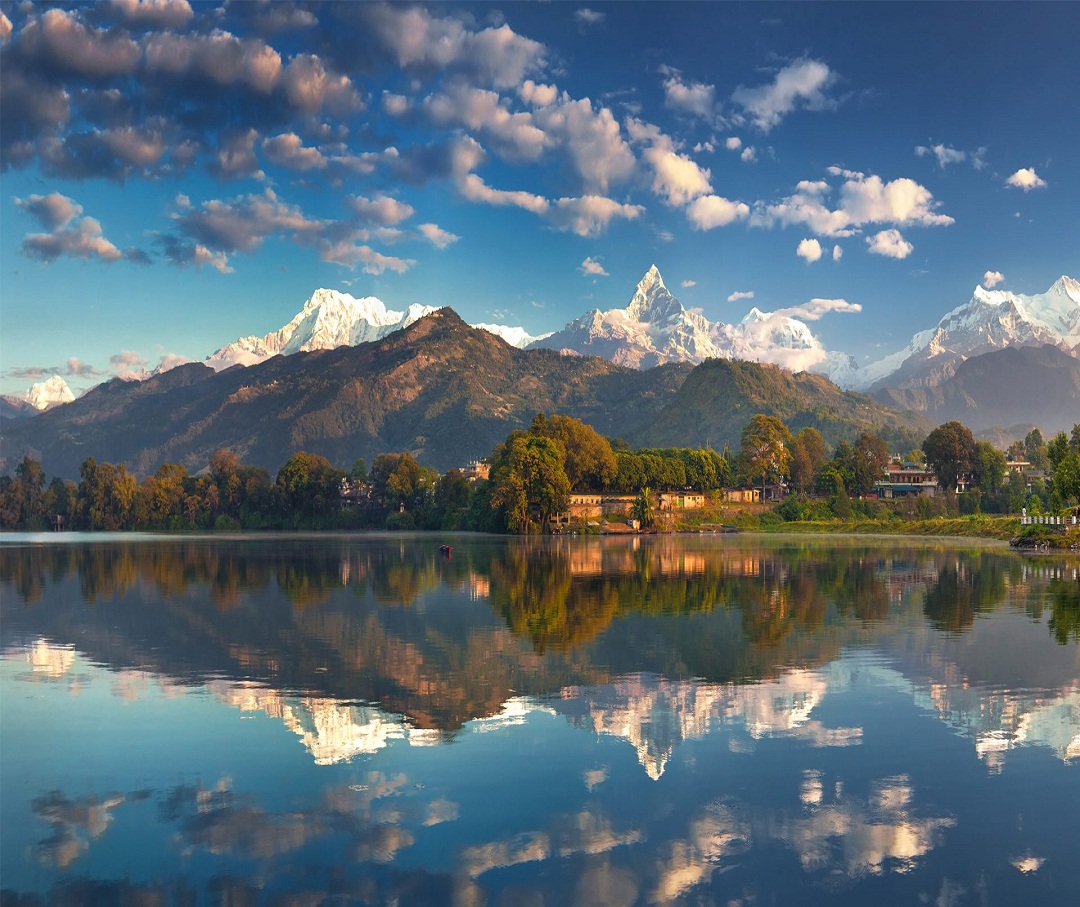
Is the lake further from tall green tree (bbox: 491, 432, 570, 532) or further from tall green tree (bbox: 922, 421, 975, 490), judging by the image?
tall green tree (bbox: 922, 421, 975, 490)

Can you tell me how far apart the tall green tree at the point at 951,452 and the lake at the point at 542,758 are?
536ft

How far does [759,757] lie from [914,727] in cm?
516

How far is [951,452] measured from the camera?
194375mm

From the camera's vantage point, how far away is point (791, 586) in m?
57.3

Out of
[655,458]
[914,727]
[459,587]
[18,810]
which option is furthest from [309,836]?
[655,458]

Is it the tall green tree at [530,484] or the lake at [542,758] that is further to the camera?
the tall green tree at [530,484]

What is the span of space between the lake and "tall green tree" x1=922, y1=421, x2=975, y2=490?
536ft

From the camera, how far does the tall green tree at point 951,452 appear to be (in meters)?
194

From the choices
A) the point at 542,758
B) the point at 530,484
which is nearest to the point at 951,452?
the point at 530,484

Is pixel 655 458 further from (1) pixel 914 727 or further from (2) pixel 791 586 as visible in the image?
(1) pixel 914 727

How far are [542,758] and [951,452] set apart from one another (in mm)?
195750

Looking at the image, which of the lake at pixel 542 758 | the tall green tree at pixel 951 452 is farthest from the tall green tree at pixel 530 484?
the lake at pixel 542 758

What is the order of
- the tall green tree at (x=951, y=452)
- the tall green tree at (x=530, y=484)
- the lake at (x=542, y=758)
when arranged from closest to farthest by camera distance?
1. the lake at (x=542, y=758)
2. the tall green tree at (x=530, y=484)
3. the tall green tree at (x=951, y=452)

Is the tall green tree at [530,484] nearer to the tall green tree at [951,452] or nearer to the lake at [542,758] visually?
the tall green tree at [951,452]
